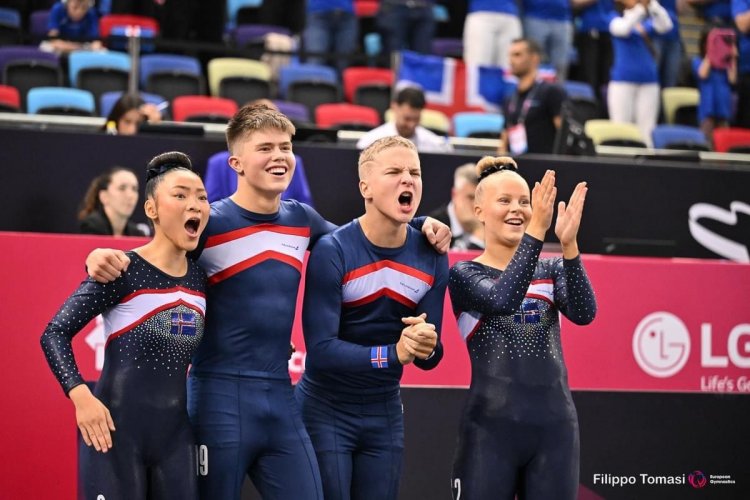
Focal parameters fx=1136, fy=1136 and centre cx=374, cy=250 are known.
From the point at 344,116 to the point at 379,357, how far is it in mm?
6587

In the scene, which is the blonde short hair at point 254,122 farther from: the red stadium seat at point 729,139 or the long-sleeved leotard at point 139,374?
the red stadium seat at point 729,139

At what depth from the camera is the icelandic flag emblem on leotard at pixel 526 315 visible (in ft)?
15.8

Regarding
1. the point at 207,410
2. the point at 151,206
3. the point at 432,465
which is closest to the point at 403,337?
the point at 207,410

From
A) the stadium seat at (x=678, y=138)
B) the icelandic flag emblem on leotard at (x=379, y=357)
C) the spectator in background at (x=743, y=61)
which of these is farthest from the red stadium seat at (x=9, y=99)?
the spectator in background at (x=743, y=61)

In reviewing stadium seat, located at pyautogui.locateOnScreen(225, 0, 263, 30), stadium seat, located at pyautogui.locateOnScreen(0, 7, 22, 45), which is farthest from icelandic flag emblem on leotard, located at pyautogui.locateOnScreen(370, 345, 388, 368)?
stadium seat, located at pyautogui.locateOnScreen(225, 0, 263, 30)

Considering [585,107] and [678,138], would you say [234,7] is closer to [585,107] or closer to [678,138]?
[585,107]

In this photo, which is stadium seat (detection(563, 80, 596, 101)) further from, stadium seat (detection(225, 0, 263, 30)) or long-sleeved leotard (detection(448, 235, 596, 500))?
long-sleeved leotard (detection(448, 235, 596, 500))

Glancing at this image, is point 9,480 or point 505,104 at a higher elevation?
point 505,104

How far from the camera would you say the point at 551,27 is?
456 inches

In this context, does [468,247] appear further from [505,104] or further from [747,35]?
[747,35]

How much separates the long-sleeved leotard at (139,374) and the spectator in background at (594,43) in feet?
30.0

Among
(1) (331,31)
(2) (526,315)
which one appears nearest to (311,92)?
(1) (331,31)

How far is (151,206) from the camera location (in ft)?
14.9

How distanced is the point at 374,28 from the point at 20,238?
7659mm
